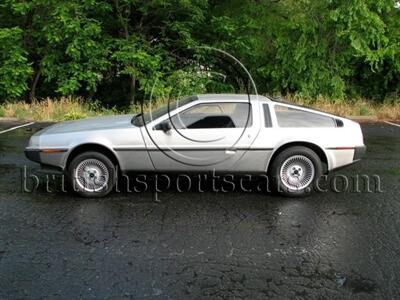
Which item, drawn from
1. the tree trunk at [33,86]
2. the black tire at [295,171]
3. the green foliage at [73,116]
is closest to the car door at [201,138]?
the black tire at [295,171]

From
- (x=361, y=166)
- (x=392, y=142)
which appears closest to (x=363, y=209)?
(x=361, y=166)

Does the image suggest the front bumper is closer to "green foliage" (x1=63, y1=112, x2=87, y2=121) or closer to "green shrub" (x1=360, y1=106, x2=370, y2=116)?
"green foliage" (x1=63, y1=112, x2=87, y2=121)

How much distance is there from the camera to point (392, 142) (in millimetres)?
11844

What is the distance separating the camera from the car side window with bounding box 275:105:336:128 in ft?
22.6

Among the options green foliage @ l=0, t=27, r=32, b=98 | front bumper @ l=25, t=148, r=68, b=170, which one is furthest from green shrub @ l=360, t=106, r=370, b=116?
front bumper @ l=25, t=148, r=68, b=170

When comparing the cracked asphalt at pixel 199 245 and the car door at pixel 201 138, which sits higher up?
the car door at pixel 201 138

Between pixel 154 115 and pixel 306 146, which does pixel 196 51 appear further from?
pixel 306 146

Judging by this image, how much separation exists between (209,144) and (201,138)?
0.44 feet

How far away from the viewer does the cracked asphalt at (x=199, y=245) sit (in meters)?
4.11

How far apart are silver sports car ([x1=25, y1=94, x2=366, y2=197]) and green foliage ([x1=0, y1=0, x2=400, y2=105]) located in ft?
32.4

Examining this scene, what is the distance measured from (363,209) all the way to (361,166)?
2.76 m

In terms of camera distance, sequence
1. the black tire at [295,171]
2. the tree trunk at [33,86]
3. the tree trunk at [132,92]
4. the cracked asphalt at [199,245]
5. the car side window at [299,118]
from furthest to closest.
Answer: the tree trunk at [33,86]
the tree trunk at [132,92]
the car side window at [299,118]
the black tire at [295,171]
the cracked asphalt at [199,245]

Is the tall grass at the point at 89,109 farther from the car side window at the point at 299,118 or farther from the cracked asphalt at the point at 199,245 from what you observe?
the cracked asphalt at the point at 199,245

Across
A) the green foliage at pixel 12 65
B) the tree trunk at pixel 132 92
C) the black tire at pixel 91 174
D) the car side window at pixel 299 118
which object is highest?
the green foliage at pixel 12 65
